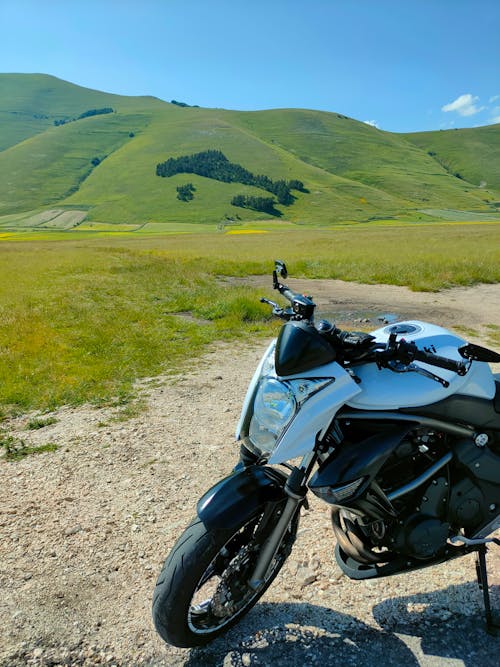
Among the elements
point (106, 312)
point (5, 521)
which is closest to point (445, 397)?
point (5, 521)

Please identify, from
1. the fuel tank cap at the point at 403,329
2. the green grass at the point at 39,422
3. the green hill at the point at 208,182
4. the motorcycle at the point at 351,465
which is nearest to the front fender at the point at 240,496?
the motorcycle at the point at 351,465

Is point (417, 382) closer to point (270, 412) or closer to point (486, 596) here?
point (270, 412)

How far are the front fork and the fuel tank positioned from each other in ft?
1.52

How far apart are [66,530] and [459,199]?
168 meters

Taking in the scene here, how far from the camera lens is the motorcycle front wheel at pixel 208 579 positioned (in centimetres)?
268

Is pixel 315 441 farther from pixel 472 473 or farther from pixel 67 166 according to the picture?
pixel 67 166

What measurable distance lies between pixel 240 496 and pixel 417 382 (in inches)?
48.5

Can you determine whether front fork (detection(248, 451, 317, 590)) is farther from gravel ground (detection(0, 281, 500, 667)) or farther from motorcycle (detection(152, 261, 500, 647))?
gravel ground (detection(0, 281, 500, 667))

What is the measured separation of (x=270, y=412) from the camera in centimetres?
260

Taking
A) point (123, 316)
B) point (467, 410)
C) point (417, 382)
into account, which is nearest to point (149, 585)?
point (417, 382)

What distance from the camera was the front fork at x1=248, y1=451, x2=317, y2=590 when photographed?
8.88ft

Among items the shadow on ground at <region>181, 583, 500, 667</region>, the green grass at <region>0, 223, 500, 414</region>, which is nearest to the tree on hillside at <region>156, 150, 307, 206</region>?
the green grass at <region>0, 223, 500, 414</region>

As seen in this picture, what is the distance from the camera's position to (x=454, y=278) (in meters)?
18.8

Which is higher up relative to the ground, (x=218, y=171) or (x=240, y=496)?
(x=218, y=171)
